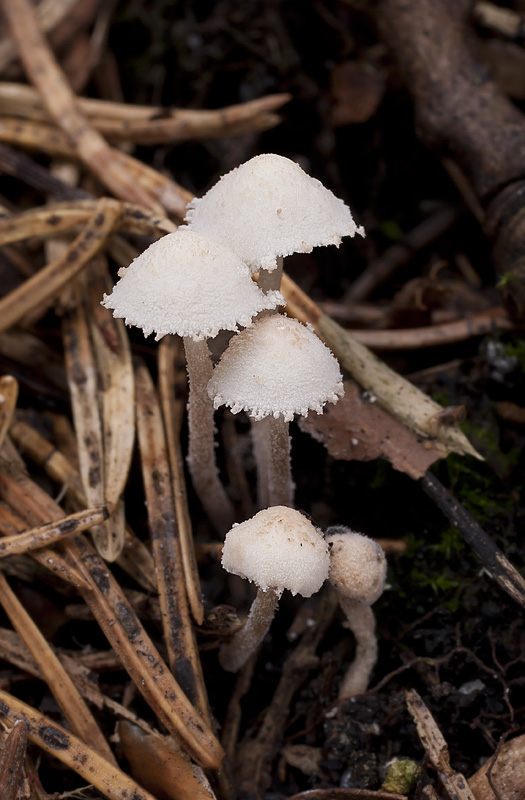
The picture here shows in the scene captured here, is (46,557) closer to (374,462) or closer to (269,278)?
(269,278)

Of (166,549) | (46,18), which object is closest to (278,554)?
(166,549)

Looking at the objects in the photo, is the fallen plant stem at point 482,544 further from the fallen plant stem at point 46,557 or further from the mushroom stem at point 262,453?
the fallen plant stem at point 46,557

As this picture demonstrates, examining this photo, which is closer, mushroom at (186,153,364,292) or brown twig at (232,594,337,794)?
mushroom at (186,153,364,292)

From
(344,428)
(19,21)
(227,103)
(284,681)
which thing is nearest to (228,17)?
(227,103)

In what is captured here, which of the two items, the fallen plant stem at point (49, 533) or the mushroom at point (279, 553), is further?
the fallen plant stem at point (49, 533)

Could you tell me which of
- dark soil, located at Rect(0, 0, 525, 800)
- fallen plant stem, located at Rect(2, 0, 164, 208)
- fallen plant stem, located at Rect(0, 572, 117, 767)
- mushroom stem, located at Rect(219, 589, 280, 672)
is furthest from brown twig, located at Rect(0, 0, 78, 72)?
mushroom stem, located at Rect(219, 589, 280, 672)

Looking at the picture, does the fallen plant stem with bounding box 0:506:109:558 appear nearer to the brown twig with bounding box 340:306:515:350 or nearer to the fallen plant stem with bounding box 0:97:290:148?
the brown twig with bounding box 340:306:515:350

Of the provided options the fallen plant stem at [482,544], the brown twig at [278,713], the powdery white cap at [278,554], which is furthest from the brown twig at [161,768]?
the fallen plant stem at [482,544]
